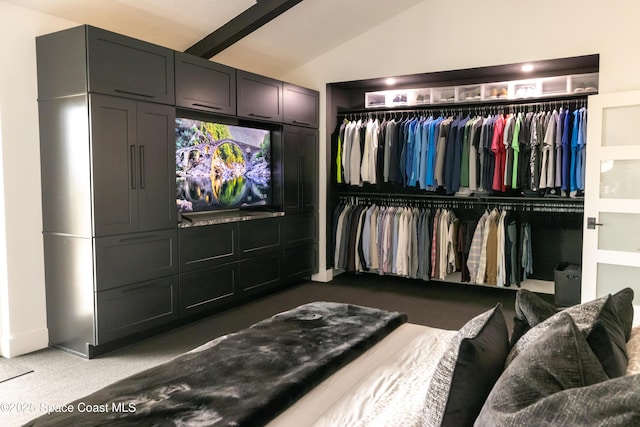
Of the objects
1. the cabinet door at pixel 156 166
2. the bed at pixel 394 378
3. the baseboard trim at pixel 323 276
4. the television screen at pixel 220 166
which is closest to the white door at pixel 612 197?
the bed at pixel 394 378

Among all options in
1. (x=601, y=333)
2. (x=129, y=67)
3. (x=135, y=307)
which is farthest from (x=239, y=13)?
(x=601, y=333)

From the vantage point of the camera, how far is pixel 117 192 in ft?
10.8

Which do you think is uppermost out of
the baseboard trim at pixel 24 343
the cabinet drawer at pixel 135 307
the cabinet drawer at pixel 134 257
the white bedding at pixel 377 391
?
the cabinet drawer at pixel 134 257

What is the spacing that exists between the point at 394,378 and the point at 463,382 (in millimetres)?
591

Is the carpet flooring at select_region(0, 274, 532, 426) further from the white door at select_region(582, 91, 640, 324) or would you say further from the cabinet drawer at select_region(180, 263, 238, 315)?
the white door at select_region(582, 91, 640, 324)

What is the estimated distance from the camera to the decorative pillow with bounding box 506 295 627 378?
115 centimetres

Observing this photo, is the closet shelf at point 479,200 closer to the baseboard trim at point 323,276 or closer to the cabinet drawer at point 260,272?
the baseboard trim at point 323,276

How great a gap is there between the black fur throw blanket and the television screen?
2134 mm

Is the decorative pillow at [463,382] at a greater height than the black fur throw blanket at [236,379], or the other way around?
the decorative pillow at [463,382]

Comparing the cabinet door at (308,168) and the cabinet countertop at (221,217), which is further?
the cabinet door at (308,168)

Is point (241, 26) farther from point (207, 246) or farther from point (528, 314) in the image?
point (528, 314)

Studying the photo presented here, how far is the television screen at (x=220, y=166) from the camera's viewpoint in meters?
3.98

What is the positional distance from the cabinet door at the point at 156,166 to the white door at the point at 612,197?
11.5 ft

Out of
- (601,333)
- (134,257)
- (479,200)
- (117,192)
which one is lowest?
(134,257)
